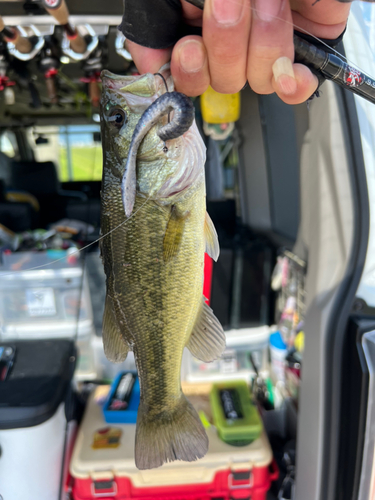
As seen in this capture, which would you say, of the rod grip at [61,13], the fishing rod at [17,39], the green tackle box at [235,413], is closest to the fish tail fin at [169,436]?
the green tackle box at [235,413]

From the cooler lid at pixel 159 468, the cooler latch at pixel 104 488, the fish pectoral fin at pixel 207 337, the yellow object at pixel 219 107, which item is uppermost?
the yellow object at pixel 219 107

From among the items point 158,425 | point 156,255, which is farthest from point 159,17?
point 158,425

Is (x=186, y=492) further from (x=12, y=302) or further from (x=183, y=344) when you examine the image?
(x=12, y=302)

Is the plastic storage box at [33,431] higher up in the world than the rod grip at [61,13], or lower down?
lower down

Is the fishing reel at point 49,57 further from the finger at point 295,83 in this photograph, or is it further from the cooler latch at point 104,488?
the cooler latch at point 104,488

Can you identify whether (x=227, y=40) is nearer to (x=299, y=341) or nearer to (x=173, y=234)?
(x=173, y=234)

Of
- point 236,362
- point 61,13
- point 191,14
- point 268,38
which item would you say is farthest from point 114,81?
point 236,362

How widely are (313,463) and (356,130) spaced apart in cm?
132

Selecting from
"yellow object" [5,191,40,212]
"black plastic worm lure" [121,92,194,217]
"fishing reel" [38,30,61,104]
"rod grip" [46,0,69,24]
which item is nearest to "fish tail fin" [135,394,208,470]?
"black plastic worm lure" [121,92,194,217]

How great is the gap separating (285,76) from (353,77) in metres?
0.15

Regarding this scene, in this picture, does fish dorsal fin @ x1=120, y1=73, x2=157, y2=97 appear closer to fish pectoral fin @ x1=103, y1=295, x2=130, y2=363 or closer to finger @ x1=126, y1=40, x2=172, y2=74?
finger @ x1=126, y1=40, x2=172, y2=74

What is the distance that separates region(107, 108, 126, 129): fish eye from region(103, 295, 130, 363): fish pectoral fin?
0.34m

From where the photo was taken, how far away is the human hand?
469 mm

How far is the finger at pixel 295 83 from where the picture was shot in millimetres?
499
